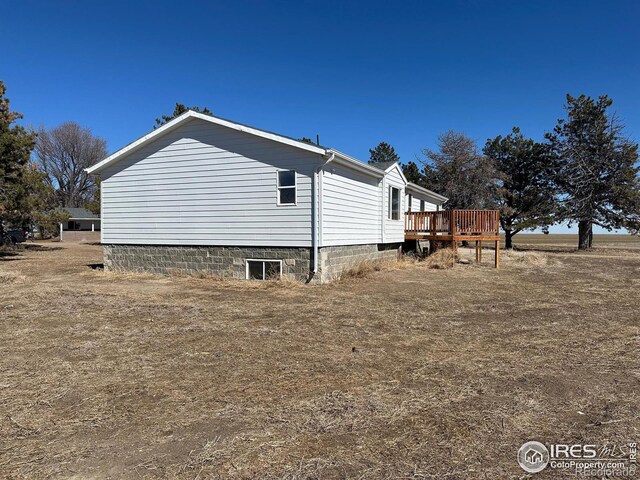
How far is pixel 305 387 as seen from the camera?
405cm

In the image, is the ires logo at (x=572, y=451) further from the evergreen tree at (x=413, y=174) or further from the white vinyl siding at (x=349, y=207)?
the evergreen tree at (x=413, y=174)

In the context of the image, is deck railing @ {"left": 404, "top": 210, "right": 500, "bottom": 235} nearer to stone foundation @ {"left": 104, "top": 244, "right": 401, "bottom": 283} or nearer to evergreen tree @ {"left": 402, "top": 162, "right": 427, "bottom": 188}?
stone foundation @ {"left": 104, "top": 244, "right": 401, "bottom": 283}

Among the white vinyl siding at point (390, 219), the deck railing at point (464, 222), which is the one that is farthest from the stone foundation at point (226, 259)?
the deck railing at point (464, 222)

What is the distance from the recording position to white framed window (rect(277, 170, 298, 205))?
1153 centimetres

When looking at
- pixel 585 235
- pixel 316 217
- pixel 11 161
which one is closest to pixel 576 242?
pixel 585 235

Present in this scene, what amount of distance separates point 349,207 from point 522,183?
920 inches

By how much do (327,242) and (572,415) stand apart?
8.45m

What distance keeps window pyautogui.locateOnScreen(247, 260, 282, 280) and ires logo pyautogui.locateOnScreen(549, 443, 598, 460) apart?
9099 millimetres

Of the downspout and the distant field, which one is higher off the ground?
the downspout

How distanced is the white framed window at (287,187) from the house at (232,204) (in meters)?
0.03

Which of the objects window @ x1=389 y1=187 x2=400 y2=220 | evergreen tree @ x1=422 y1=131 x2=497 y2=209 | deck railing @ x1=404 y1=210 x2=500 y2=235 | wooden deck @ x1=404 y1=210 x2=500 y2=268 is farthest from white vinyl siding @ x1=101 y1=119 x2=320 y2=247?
evergreen tree @ x1=422 y1=131 x2=497 y2=209

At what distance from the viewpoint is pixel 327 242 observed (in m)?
11.6

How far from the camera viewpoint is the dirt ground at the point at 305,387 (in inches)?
111

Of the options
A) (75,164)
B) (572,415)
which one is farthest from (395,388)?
(75,164)
